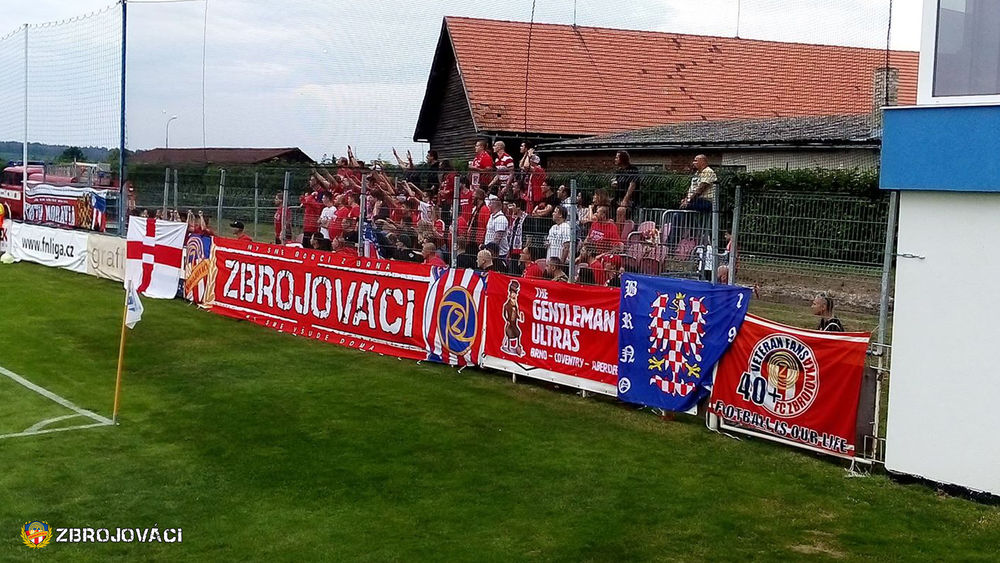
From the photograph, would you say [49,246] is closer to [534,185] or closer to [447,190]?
[447,190]

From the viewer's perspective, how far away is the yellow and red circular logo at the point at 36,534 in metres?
7.80

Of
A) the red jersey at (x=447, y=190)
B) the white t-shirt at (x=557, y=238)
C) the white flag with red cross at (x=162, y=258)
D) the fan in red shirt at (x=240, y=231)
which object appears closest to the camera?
the white t-shirt at (x=557, y=238)

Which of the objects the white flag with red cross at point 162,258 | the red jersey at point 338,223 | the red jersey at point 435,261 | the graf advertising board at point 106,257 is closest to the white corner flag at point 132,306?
the red jersey at point 435,261

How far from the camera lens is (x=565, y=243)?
560 inches

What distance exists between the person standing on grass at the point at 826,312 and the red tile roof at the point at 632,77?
2282 centimetres

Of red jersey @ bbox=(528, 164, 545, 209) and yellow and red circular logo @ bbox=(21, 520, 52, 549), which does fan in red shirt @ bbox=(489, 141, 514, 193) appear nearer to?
red jersey @ bbox=(528, 164, 545, 209)

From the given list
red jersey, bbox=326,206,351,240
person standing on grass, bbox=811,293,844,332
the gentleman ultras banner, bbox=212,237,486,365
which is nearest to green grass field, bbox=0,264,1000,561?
the gentleman ultras banner, bbox=212,237,486,365

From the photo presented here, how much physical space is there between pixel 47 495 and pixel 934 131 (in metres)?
7.95

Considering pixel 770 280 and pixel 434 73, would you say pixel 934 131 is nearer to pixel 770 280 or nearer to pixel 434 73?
pixel 770 280

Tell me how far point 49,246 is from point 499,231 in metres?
18.6

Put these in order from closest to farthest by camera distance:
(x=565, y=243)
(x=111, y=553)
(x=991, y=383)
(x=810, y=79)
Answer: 1. (x=111, y=553)
2. (x=991, y=383)
3. (x=565, y=243)
4. (x=810, y=79)

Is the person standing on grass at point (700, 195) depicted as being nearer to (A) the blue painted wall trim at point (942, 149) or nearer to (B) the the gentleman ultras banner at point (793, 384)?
(B) the the gentleman ultras banner at point (793, 384)

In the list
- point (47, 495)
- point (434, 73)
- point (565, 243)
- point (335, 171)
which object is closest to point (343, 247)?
point (335, 171)

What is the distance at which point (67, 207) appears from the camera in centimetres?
3148
